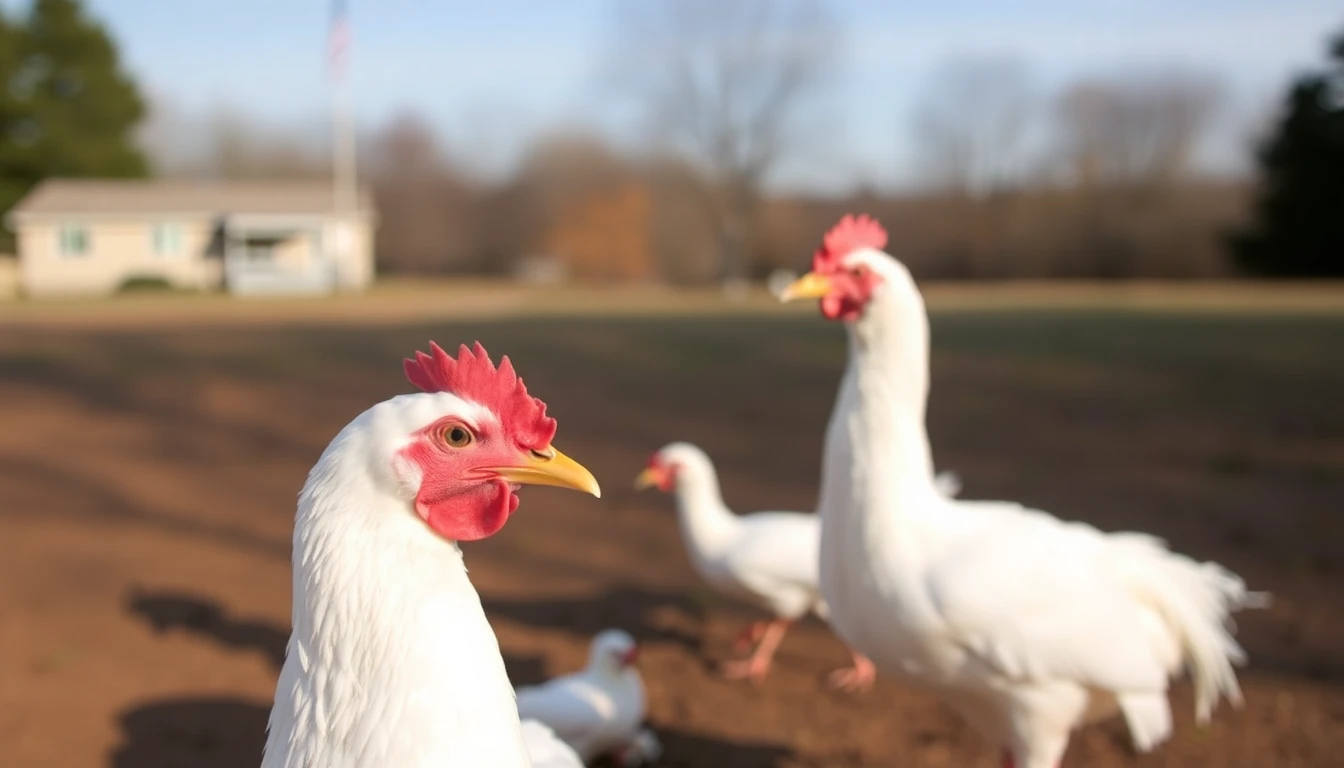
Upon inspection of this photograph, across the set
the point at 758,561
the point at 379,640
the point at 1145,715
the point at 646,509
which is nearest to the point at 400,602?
the point at 379,640

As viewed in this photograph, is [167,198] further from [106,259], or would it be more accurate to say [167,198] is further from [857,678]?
[857,678]

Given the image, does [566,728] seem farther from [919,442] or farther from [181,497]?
[181,497]

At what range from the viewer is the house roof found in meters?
43.5

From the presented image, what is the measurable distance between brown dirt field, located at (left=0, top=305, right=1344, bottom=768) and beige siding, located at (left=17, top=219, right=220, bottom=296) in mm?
31465

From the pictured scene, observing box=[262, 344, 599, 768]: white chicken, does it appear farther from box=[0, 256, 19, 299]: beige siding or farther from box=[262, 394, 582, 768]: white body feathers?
box=[0, 256, 19, 299]: beige siding

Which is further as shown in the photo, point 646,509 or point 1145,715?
point 646,509

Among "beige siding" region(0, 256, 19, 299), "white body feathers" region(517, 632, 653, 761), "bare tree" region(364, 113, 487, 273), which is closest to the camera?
"white body feathers" region(517, 632, 653, 761)

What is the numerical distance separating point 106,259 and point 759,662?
46.1 m

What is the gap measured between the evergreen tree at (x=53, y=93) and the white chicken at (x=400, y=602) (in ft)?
172

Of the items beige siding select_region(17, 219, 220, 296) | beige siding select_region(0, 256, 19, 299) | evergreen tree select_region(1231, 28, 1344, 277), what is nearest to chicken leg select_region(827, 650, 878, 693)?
evergreen tree select_region(1231, 28, 1344, 277)

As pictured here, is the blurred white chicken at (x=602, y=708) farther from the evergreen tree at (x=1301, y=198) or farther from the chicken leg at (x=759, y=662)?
the evergreen tree at (x=1301, y=198)

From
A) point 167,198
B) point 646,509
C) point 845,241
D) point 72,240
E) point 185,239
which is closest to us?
point 845,241

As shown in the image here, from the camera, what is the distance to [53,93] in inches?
1865

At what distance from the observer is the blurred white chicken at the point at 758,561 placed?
17.7 ft
